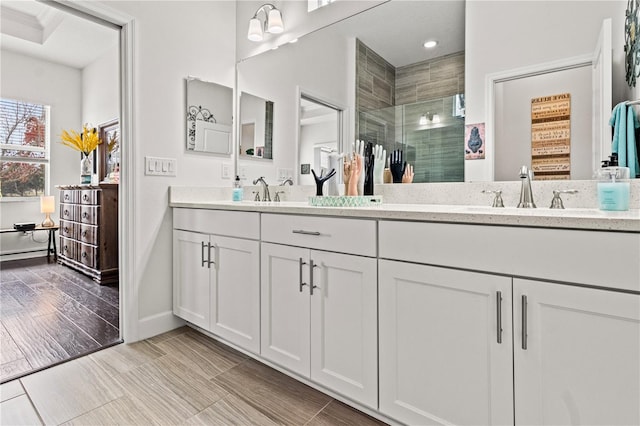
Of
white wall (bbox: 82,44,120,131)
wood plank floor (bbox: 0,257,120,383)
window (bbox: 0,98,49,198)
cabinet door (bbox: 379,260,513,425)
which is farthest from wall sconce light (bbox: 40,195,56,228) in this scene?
cabinet door (bbox: 379,260,513,425)

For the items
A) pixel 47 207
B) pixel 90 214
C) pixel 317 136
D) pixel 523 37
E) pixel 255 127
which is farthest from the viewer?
pixel 47 207

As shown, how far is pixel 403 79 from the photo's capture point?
1806 millimetres

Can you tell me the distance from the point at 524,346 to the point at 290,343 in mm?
949

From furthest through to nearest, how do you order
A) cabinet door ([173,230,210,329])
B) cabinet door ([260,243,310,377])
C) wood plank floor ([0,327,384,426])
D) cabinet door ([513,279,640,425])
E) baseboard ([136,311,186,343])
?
baseboard ([136,311,186,343])
cabinet door ([173,230,210,329])
cabinet door ([260,243,310,377])
wood plank floor ([0,327,384,426])
cabinet door ([513,279,640,425])

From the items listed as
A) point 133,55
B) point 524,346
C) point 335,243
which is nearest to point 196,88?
point 133,55

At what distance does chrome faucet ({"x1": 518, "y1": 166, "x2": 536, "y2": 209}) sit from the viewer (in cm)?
139

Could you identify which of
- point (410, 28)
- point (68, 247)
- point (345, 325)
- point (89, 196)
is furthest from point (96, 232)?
point (410, 28)

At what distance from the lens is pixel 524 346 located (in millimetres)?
983

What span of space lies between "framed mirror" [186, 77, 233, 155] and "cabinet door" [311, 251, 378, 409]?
1.48m

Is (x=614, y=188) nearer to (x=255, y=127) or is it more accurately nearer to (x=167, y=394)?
(x=167, y=394)

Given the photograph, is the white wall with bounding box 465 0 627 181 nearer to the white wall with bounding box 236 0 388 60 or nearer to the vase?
the white wall with bounding box 236 0 388 60

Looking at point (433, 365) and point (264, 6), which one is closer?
point (433, 365)

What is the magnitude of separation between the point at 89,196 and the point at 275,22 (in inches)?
111

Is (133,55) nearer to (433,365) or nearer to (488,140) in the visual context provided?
(488,140)
